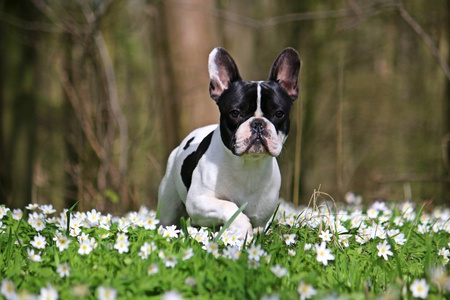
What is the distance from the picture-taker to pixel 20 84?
32.9ft

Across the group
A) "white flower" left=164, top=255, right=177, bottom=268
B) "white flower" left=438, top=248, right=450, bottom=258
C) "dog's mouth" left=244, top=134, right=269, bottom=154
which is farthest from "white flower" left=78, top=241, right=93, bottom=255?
"white flower" left=438, top=248, right=450, bottom=258

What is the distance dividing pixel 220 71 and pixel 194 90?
2922 millimetres

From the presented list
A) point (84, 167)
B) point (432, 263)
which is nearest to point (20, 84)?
point (84, 167)

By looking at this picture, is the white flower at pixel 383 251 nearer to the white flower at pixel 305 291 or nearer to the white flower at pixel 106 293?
the white flower at pixel 305 291

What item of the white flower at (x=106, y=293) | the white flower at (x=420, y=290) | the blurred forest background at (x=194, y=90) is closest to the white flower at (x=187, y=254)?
the white flower at (x=106, y=293)

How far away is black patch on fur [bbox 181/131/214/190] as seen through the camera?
4.45 meters

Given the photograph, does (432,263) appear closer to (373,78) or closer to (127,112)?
(373,78)

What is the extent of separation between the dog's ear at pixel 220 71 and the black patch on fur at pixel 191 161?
0.39m

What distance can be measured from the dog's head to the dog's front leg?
0.40m

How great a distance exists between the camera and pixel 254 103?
4.09m

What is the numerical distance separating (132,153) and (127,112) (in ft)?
20.7

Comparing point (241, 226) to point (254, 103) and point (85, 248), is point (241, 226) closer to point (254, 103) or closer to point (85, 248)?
point (254, 103)

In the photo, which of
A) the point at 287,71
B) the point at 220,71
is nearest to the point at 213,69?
the point at 220,71

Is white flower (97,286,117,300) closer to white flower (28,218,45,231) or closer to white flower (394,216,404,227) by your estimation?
white flower (28,218,45,231)
